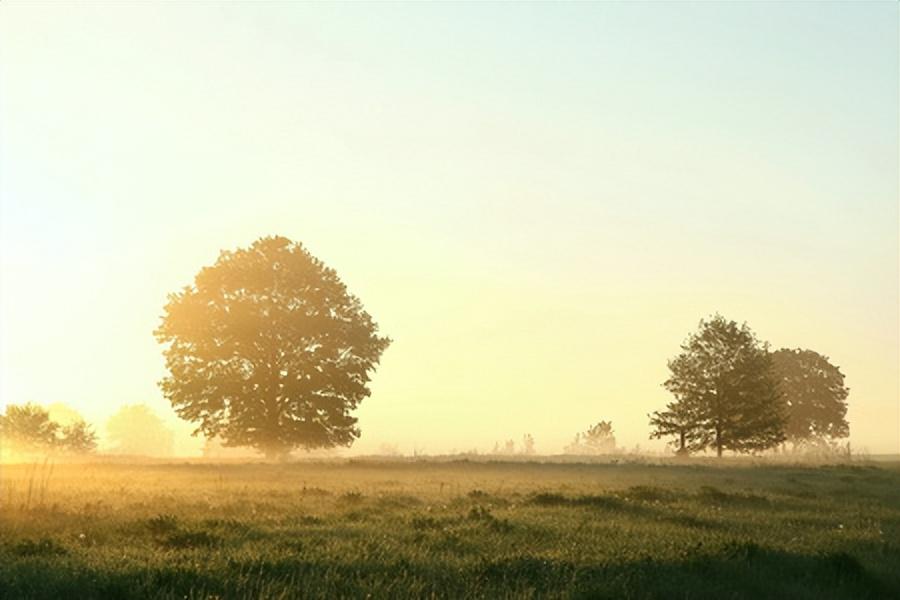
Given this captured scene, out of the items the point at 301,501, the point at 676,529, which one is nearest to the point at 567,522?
the point at 676,529

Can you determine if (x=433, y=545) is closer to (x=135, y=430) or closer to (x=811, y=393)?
(x=811, y=393)

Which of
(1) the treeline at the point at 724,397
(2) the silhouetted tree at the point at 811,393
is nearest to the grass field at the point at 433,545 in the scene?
(1) the treeline at the point at 724,397

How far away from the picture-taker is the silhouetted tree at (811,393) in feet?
291

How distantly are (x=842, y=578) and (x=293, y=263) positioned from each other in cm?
3925

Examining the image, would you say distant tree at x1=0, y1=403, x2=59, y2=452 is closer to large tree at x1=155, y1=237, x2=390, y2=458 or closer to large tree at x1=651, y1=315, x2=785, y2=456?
large tree at x1=155, y1=237, x2=390, y2=458

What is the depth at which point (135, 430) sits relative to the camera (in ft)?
463

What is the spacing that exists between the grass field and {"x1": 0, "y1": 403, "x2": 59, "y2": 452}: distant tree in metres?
44.1

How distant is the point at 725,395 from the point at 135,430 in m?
116

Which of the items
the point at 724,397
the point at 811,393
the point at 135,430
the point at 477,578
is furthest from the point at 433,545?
the point at 135,430

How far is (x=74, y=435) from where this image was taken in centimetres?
6738

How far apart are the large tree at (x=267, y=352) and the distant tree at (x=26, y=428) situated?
23327 millimetres

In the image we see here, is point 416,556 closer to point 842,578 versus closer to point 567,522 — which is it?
point 567,522

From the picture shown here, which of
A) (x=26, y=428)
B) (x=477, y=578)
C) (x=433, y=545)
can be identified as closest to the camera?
(x=477, y=578)

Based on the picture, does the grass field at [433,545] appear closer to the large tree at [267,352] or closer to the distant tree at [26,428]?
the large tree at [267,352]
